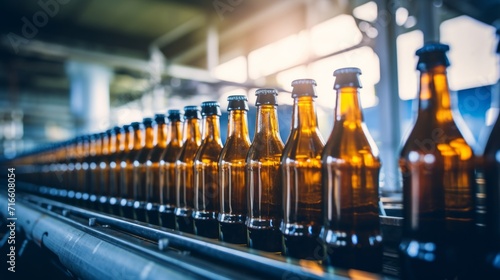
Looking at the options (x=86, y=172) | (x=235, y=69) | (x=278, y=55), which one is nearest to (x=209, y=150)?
(x=86, y=172)

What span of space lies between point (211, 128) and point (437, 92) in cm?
48

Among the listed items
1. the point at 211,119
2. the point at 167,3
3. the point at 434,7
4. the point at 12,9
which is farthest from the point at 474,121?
the point at 12,9

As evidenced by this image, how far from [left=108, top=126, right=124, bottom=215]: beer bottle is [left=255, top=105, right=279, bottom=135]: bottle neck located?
70cm

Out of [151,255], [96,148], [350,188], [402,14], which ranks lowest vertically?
[151,255]

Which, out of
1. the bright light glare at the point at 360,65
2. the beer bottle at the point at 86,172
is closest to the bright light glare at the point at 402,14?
the bright light glare at the point at 360,65

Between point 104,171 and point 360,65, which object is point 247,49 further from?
point 104,171

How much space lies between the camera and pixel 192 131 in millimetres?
957

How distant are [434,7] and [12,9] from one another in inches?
172

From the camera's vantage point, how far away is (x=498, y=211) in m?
0.44

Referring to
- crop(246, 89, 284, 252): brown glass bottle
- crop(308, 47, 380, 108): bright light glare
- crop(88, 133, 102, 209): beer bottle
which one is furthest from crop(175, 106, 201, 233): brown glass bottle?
crop(308, 47, 380, 108): bright light glare

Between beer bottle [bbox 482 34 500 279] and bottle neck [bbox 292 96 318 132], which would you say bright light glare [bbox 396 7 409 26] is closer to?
bottle neck [bbox 292 96 318 132]

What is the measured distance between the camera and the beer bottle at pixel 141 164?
1.10 metres

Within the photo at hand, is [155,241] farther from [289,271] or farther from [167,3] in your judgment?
[167,3]

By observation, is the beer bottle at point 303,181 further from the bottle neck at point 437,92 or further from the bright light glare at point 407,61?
the bright light glare at point 407,61
